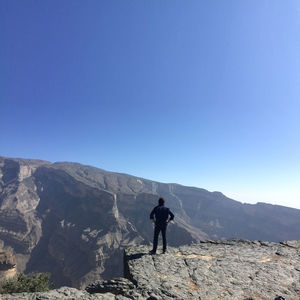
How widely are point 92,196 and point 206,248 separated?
105m

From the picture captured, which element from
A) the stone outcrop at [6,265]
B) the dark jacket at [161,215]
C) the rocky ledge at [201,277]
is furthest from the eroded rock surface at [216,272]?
the stone outcrop at [6,265]

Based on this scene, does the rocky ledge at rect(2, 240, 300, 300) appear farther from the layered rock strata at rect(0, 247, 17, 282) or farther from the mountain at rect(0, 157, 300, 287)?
the mountain at rect(0, 157, 300, 287)

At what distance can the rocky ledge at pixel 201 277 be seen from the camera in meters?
4.18

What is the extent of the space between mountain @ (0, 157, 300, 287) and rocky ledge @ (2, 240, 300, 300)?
218ft

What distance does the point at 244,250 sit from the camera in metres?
7.93

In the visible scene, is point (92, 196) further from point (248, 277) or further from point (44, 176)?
point (248, 277)

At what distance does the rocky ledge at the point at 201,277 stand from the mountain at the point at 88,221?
6642 centimetres

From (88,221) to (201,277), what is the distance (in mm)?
98895

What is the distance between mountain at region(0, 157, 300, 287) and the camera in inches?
2731

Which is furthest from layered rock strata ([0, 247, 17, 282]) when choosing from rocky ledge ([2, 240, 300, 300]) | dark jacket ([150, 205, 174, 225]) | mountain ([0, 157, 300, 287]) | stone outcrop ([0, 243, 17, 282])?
dark jacket ([150, 205, 174, 225])

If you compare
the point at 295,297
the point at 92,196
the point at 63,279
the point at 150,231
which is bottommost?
the point at 63,279

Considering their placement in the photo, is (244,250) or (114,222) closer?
(244,250)

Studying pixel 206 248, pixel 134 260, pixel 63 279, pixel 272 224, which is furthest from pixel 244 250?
pixel 272 224

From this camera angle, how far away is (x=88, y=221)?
9250 cm
